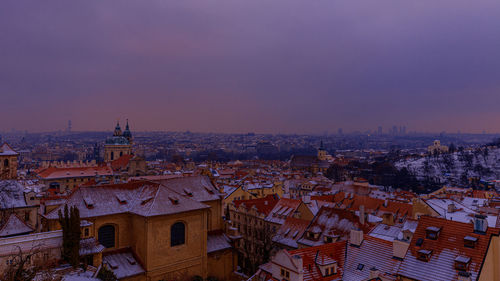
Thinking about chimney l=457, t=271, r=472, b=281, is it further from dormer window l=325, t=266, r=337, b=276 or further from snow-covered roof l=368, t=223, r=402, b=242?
snow-covered roof l=368, t=223, r=402, b=242

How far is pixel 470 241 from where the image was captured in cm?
2322

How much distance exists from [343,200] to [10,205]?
1951 inches

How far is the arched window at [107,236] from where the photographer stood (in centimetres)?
3291

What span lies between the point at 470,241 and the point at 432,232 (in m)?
2.53

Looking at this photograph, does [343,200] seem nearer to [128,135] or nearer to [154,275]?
[154,275]

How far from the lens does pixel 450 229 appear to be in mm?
25031

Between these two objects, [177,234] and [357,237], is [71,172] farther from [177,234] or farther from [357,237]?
[357,237]

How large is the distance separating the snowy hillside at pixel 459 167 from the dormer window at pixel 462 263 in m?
130

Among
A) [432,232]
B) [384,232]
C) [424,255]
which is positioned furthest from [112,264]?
[432,232]

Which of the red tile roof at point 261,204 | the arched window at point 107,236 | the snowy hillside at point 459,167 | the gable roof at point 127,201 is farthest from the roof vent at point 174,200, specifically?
the snowy hillside at point 459,167

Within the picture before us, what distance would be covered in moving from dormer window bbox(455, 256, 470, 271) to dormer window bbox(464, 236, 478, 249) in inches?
44.5

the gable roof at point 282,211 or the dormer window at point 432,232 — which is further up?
the dormer window at point 432,232

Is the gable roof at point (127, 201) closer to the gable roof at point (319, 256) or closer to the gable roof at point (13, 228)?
the gable roof at point (13, 228)

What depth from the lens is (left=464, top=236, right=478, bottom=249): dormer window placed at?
2304 cm
